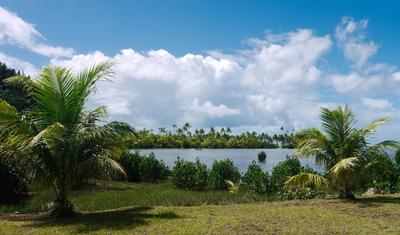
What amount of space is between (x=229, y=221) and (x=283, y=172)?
25.1ft

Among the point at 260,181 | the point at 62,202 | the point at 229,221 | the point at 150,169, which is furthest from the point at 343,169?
the point at 150,169

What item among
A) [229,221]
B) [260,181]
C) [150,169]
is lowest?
[229,221]

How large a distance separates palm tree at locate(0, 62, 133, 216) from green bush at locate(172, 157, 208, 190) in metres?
7.51

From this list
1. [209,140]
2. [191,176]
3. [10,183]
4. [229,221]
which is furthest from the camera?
[209,140]

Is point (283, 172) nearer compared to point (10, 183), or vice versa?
point (10, 183)

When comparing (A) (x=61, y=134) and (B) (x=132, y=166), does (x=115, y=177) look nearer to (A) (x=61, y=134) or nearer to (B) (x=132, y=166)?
(A) (x=61, y=134)

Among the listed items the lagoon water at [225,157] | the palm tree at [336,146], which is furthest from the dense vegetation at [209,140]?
the palm tree at [336,146]

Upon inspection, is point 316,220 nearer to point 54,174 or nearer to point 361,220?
point 361,220

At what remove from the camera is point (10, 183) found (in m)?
13.6

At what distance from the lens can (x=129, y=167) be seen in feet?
75.8

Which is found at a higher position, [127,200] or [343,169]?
[343,169]

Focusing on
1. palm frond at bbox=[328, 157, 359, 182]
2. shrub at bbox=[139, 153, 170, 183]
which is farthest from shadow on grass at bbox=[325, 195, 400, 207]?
shrub at bbox=[139, 153, 170, 183]

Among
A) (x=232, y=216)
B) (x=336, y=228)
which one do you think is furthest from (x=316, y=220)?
(x=232, y=216)

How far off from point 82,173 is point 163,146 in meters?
84.6
